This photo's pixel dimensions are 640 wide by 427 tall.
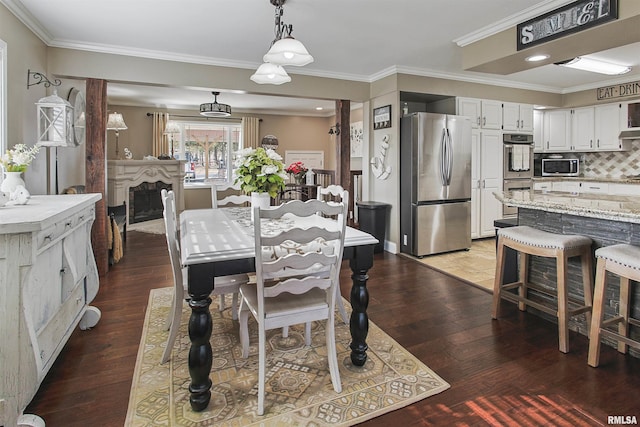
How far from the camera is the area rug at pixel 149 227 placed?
22.4 feet

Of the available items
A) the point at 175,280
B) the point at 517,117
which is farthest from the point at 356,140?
the point at 175,280

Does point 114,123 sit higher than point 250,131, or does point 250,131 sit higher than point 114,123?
point 250,131

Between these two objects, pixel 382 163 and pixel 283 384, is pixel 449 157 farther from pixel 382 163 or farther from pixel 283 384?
pixel 283 384

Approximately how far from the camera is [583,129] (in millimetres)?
6266

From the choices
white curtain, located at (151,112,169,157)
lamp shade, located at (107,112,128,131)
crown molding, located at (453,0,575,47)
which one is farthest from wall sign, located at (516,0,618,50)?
white curtain, located at (151,112,169,157)

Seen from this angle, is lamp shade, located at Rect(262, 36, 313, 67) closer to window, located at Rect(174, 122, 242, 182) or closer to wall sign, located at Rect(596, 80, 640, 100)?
wall sign, located at Rect(596, 80, 640, 100)

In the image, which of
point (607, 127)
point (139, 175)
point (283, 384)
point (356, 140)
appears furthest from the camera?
point (356, 140)

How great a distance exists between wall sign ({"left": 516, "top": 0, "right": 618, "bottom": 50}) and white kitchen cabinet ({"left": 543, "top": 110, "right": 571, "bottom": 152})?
404 centimetres

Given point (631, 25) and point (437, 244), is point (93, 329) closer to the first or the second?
point (437, 244)

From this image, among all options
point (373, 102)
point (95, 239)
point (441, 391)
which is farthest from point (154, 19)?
point (441, 391)

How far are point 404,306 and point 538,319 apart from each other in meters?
1.01

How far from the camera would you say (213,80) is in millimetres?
4504

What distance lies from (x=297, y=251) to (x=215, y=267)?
0.43 m

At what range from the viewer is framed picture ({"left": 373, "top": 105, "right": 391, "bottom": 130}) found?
505 centimetres
